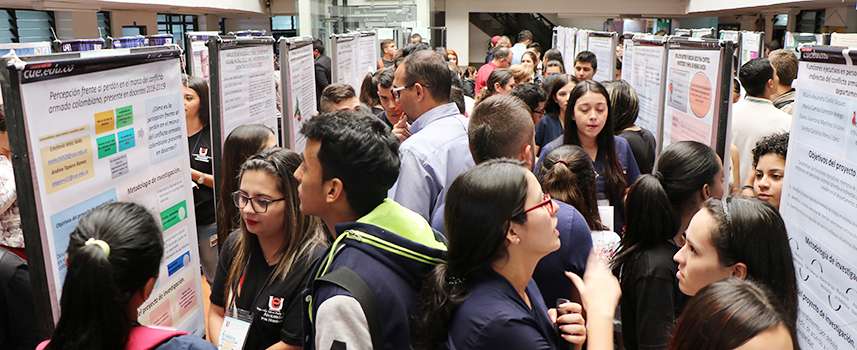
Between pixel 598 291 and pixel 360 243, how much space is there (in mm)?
641

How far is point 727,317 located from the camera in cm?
136

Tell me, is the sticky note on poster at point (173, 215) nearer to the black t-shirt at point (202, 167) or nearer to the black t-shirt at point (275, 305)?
the black t-shirt at point (275, 305)

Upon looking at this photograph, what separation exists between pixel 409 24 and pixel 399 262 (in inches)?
606

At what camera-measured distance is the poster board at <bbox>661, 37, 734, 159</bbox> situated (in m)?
3.56

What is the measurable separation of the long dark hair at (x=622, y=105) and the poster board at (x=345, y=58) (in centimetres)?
291

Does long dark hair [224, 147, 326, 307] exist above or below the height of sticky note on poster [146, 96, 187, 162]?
below

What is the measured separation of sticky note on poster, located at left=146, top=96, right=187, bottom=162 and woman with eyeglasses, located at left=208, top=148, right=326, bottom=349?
304 mm

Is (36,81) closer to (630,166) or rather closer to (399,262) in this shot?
(399,262)

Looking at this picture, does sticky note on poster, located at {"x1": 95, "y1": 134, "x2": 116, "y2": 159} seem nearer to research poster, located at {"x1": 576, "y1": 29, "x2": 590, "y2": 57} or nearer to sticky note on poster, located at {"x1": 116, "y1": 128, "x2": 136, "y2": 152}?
sticky note on poster, located at {"x1": 116, "y1": 128, "x2": 136, "y2": 152}

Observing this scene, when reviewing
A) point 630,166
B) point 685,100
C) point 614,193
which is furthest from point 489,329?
point 685,100

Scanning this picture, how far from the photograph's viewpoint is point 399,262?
69.5 inches

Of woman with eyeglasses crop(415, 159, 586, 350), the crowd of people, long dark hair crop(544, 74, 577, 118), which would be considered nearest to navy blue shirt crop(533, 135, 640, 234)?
the crowd of people

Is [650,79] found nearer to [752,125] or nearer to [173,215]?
[752,125]

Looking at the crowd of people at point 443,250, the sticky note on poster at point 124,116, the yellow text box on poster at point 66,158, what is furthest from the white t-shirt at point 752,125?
the yellow text box on poster at point 66,158
